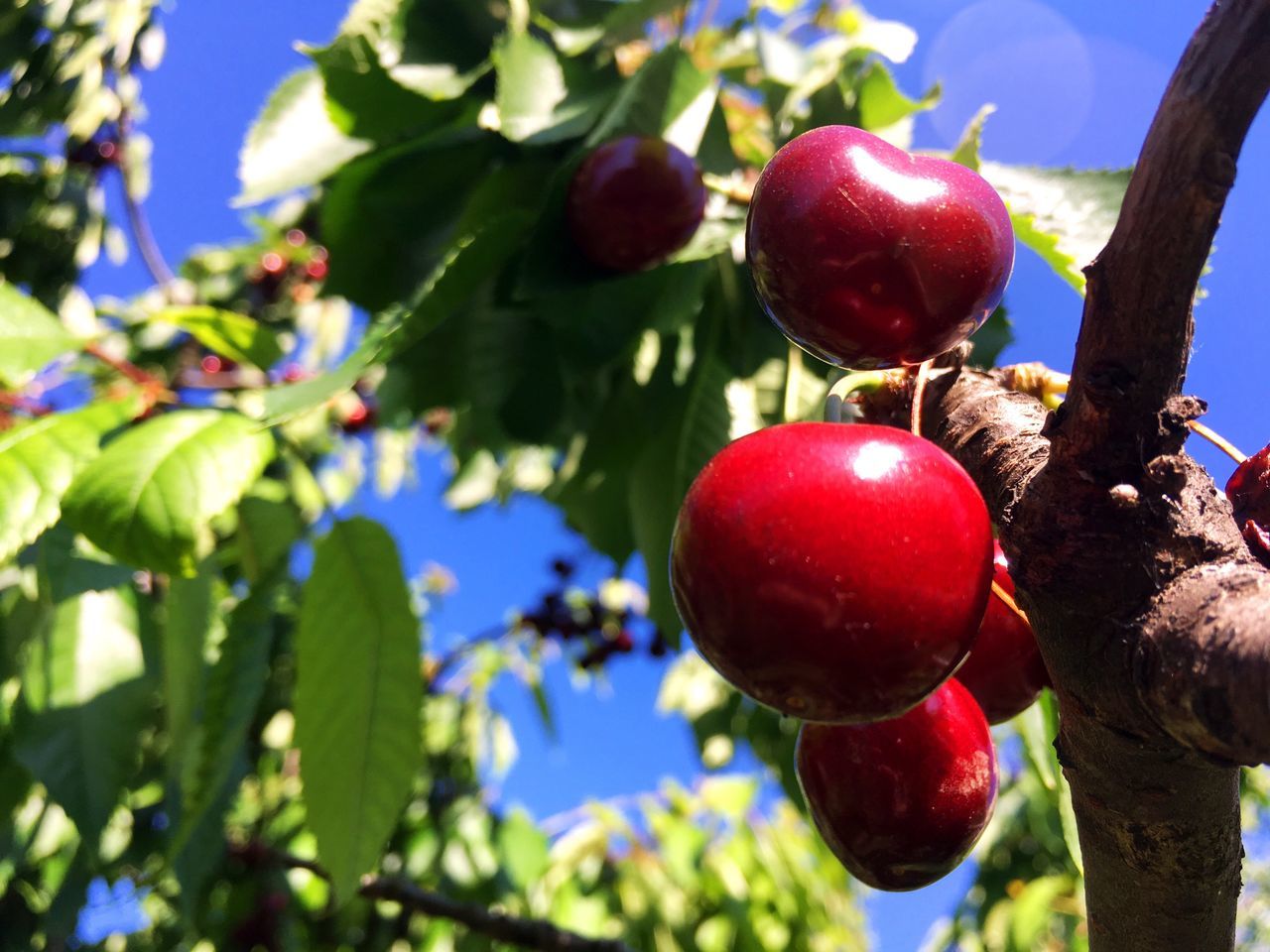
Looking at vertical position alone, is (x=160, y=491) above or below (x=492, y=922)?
above

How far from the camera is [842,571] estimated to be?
61 centimetres

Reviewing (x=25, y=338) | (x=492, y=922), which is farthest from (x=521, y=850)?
(x=25, y=338)

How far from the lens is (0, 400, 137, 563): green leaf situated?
39.0 inches

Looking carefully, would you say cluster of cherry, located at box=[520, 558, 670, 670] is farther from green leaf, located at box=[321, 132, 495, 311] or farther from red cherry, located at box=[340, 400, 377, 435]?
green leaf, located at box=[321, 132, 495, 311]

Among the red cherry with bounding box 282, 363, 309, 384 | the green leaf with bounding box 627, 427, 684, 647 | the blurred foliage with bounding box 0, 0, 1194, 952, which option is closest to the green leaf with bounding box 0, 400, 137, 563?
the blurred foliage with bounding box 0, 0, 1194, 952

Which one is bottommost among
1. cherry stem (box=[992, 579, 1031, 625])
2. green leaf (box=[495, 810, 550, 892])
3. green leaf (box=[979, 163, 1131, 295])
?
green leaf (box=[495, 810, 550, 892])

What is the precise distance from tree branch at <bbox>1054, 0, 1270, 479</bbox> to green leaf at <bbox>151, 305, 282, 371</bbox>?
129 cm

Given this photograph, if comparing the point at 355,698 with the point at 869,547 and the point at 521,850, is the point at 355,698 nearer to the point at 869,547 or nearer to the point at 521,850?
the point at 869,547

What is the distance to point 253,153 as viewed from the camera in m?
1.52

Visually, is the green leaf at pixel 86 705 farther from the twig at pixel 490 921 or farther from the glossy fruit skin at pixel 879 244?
the glossy fruit skin at pixel 879 244

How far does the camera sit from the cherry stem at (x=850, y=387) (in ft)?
2.80

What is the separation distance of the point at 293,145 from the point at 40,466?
73cm

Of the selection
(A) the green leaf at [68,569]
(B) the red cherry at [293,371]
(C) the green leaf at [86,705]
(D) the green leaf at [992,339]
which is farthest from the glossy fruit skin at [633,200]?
(B) the red cherry at [293,371]

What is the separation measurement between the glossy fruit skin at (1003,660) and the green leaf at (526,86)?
897mm
